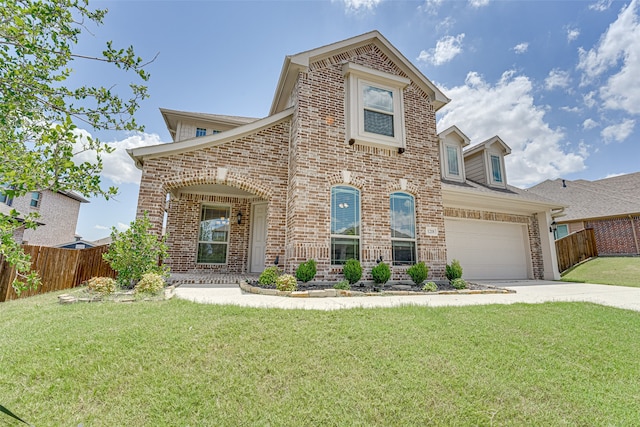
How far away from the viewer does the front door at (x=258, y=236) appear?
33.8 feet

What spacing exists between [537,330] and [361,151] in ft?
19.1

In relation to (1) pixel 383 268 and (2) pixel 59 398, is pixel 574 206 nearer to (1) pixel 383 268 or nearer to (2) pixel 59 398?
(1) pixel 383 268

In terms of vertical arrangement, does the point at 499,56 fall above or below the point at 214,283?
above

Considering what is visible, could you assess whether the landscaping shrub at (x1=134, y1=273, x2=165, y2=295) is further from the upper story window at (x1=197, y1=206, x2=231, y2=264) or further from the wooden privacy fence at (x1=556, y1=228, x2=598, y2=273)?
the wooden privacy fence at (x1=556, y1=228, x2=598, y2=273)

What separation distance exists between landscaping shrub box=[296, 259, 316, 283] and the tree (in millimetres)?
4386

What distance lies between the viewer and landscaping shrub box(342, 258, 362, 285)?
6902mm

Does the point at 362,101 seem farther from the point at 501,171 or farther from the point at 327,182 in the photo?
the point at 501,171

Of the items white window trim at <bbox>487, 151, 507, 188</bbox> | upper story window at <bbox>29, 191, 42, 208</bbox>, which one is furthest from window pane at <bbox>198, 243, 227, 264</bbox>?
upper story window at <bbox>29, 191, 42, 208</bbox>

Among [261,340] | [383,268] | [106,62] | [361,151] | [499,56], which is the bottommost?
[261,340]

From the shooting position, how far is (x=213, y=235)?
10.3m

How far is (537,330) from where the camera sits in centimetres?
388

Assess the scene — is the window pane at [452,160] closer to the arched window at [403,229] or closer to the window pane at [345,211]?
the arched window at [403,229]

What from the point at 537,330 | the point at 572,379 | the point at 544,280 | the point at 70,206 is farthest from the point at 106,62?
the point at 70,206

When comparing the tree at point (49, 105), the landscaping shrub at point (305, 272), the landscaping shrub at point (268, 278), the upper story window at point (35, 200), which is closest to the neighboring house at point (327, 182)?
the landscaping shrub at point (305, 272)
